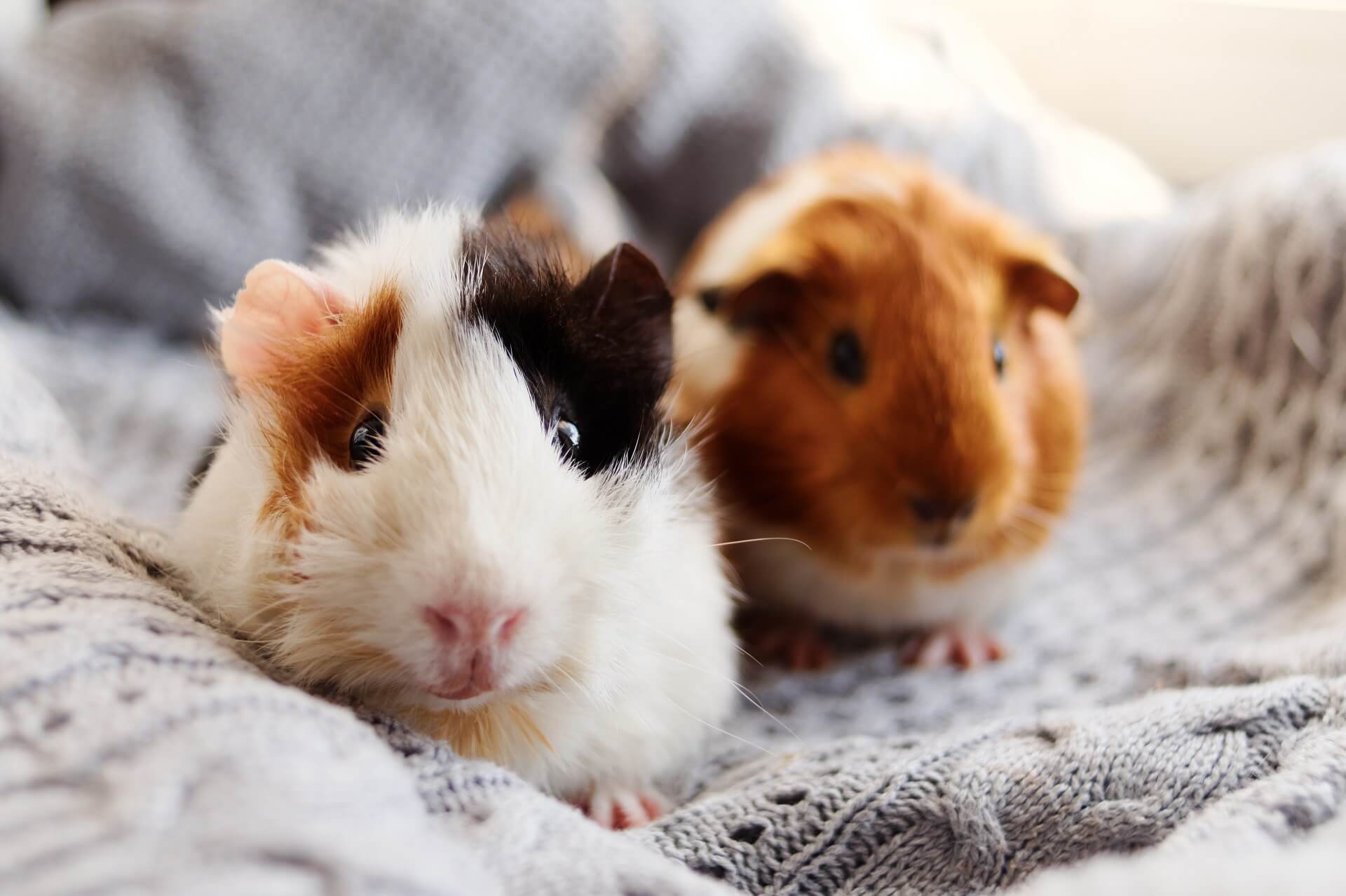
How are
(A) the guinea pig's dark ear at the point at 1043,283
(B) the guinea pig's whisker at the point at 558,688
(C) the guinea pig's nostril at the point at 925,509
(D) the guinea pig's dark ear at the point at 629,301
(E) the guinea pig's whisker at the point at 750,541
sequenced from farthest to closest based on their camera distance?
(A) the guinea pig's dark ear at the point at 1043,283 → (C) the guinea pig's nostril at the point at 925,509 → (E) the guinea pig's whisker at the point at 750,541 → (D) the guinea pig's dark ear at the point at 629,301 → (B) the guinea pig's whisker at the point at 558,688

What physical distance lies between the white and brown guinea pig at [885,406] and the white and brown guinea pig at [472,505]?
279 millimetres

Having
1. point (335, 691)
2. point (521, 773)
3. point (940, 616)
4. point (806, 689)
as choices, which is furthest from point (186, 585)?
point (940, 616)

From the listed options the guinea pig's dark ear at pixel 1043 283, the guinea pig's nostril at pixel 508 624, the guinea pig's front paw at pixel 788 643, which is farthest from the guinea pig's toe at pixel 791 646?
the guinea pig's nostril at pixel 508 624

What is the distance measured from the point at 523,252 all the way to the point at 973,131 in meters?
1.33

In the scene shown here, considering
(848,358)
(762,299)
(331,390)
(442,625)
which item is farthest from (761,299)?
(442,625)

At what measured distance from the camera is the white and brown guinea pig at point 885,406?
1.11 m

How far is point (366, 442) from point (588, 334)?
7.5 inches

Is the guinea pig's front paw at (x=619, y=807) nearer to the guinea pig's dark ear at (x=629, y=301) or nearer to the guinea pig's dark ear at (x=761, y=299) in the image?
the guinea pig's dark ear at (x=629, y=301)

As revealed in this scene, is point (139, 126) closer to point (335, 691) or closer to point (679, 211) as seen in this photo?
point (679, 211)

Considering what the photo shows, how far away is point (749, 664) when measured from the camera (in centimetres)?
125

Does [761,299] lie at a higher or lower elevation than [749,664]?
higher

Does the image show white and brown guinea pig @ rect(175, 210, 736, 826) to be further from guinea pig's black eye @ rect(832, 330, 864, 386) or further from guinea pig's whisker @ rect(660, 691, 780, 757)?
guinea pig's black eye @ rect(832, 330, 864, 386)

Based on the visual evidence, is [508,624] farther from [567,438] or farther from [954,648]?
[954,648]

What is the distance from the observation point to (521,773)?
791mm
